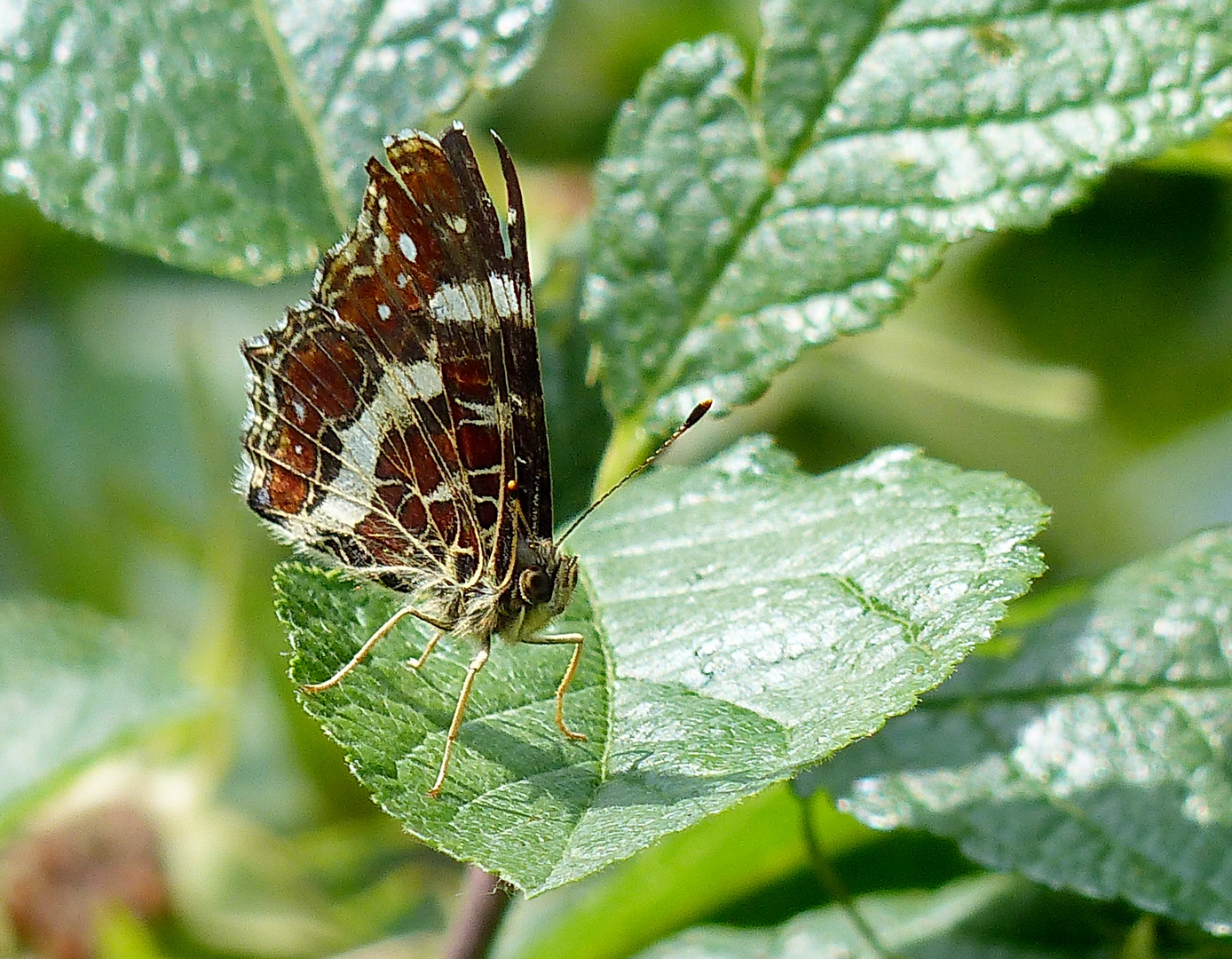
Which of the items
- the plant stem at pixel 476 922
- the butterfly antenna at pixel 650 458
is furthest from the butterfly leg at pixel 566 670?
the plant stem at pixel 476 922

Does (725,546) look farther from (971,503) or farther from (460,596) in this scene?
(460,596)

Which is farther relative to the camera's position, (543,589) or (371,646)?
(543,589)

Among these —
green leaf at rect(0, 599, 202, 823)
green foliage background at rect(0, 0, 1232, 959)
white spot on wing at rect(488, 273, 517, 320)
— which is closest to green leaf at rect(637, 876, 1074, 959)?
green foliage background at rect(0, 0, 1232, 959)

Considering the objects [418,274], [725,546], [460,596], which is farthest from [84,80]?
[725,546]

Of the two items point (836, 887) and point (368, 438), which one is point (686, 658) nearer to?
point (836, 887)

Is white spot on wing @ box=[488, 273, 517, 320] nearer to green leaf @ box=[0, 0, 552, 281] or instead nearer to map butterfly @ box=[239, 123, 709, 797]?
map butterfly @ box=[239, 123, 709, 797]

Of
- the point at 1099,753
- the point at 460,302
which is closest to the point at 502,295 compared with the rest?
the point at 460,302
